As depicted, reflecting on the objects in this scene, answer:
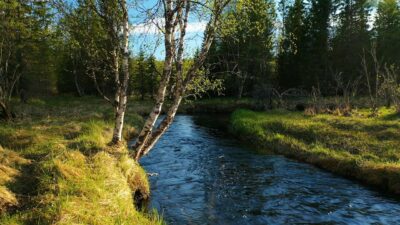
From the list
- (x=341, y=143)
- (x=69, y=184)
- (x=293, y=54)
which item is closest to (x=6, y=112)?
(x=69, y=184)

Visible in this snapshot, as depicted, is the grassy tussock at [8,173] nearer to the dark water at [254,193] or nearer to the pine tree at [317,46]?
the dark water at [254,193]

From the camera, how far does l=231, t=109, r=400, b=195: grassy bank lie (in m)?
17.3

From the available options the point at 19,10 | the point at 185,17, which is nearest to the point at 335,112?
the point at 185,17

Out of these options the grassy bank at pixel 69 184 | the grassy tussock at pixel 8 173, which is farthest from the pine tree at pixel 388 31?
the grassy tussock at pixel 8 173

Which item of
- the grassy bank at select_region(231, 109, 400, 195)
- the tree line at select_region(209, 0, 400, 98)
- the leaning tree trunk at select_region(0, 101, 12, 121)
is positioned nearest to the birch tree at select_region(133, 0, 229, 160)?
the grassy bank at select_region(231, 109, 400, 195)

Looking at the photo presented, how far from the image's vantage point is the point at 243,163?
69.0ft

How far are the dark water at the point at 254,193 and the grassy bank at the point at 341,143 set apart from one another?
97cm

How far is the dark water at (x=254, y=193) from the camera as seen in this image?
1269 centimetres

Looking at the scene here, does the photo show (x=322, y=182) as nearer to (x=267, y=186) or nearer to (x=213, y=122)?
(x=267, y=186)

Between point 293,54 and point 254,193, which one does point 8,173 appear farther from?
point 293,54

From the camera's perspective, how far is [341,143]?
21766 mm

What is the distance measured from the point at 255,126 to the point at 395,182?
15.1 meters

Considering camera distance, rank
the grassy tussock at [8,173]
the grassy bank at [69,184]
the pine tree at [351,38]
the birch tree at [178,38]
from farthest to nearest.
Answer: the pine tree at [351,38] → the birch tree at [178,38] → the grassy tussock at [8,173] → the grassy bank at [69,184]

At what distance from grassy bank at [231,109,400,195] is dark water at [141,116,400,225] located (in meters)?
0.97
